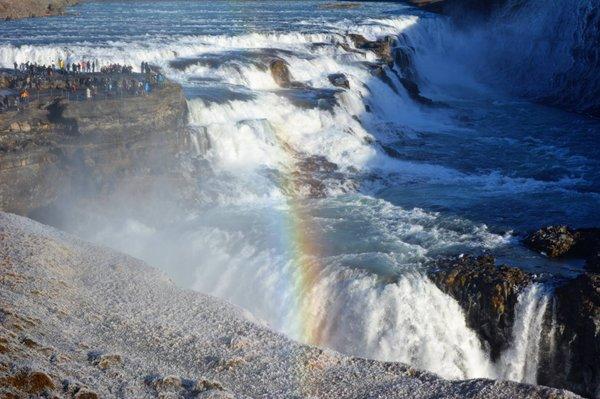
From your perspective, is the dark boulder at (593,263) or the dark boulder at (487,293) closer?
the dark boulder at (487,293)

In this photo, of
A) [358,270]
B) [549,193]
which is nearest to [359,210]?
[358,270]

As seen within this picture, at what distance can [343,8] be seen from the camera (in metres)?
75.1

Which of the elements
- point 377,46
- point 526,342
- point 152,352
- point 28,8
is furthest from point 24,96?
point 28,8

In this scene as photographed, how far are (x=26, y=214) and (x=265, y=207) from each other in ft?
27.3

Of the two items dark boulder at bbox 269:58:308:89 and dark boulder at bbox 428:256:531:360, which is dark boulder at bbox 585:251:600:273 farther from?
dark boulder at bbox 269:58:308:89

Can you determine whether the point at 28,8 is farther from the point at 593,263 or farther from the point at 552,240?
the point at 593,263

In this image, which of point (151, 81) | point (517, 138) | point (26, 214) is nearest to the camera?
point (26, 214)

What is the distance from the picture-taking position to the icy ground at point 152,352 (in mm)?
11320

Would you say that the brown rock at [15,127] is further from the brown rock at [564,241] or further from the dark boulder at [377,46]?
the dark boulder at [377,46]

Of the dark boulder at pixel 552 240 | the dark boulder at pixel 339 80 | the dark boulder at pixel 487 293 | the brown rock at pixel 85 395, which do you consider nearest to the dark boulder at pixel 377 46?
the dark boulder at pixel 339 80

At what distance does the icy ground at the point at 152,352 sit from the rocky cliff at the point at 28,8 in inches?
1986

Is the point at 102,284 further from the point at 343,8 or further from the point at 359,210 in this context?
the point at 343,8

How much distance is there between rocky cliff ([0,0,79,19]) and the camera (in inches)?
2419

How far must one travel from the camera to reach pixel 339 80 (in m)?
39.8
